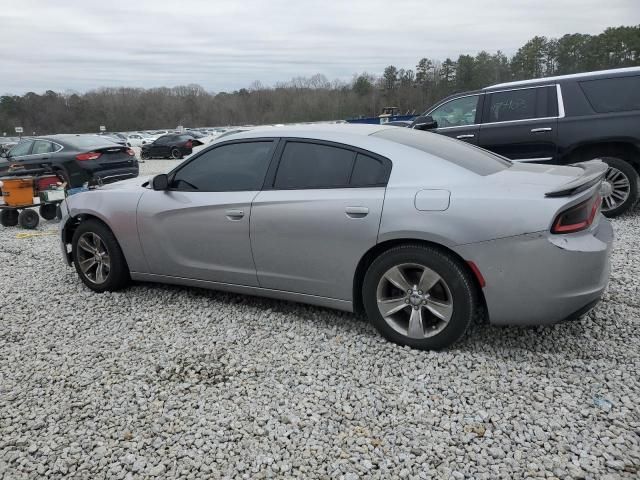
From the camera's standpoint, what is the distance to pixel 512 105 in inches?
278

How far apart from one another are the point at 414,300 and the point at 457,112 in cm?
527

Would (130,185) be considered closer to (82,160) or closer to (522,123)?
(522,123)

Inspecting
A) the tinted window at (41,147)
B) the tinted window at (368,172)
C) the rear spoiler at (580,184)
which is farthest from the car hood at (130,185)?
the tinted window at (41,147)

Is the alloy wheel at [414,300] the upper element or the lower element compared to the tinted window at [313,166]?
lower

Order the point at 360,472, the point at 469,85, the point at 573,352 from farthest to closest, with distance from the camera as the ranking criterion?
1. the point at 469,85
2. the point at 573,352
3. the point at 360,472

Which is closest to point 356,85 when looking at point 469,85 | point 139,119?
point 469,85

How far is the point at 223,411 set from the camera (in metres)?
2.74

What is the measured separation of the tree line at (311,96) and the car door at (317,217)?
6354cm

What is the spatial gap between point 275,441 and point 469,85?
8217 centimetres

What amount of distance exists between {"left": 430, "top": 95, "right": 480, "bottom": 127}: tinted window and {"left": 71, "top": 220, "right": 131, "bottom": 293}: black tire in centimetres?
536

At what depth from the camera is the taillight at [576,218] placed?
2807 millimetres

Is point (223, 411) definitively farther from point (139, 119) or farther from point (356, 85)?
point (139, 119)

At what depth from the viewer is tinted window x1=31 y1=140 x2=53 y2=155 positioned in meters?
10.9

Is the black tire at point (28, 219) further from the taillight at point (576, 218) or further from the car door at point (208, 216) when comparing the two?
the taillight at point (576, 218)
